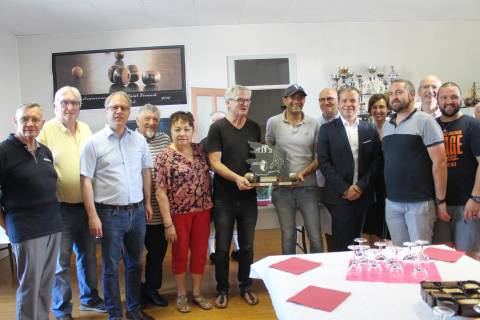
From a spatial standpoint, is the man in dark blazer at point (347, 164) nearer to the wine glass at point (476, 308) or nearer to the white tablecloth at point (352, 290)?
the white tablecloth at point (352, 290)

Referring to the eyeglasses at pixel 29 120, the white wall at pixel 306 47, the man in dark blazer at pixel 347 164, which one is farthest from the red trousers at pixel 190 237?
the white wall at pixel 306 47

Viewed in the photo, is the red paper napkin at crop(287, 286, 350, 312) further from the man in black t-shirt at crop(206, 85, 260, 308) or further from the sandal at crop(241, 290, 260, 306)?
the sandal at crop(241, 290, 260, 306)

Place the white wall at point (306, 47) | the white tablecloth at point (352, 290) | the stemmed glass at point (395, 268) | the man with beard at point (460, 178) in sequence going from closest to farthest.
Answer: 1. the white tablecloth at point (352, 290)
2. the stemmed glass at point (395, 268)
3. the man with beard at point (460, 178)
4. the white wall at point (306, 47)

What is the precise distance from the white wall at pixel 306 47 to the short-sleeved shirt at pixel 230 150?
3.35 metres

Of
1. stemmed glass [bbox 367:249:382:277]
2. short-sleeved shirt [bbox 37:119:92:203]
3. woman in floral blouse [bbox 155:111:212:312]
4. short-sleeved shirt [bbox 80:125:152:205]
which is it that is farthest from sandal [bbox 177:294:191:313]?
stemmed glass [bbox 367:249:382:277]

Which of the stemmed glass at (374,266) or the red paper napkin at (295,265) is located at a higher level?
the stemmed glass at (374,266)

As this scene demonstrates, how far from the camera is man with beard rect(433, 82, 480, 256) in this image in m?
2.43

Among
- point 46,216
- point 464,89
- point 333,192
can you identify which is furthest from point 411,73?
point 46,216

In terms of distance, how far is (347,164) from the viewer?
2.71 metres

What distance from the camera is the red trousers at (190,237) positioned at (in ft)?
8.90

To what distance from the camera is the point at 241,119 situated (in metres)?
2.77

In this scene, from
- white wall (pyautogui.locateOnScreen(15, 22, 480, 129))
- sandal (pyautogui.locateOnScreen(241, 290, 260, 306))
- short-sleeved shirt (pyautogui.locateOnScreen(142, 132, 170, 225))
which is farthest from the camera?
white wall (pyautogui.locateOnScreen(15, 22, 480, 129))

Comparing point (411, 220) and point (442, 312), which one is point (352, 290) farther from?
point (411, 220)

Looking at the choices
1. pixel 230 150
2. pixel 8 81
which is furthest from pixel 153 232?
pixel 8 81
